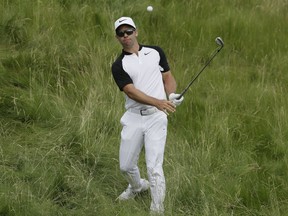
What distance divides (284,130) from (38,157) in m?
2.74

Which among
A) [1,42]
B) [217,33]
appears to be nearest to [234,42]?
[217,33]

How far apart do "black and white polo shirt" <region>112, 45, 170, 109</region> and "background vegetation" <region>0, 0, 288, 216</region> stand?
0.90 m

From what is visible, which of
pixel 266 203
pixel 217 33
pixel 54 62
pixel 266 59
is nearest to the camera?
pixel 266 203

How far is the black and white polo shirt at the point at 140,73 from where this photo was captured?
19.5 ft

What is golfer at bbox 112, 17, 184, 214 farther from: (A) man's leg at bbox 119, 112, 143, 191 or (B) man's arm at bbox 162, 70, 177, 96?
(B) man's arm at bbox 162, 70, 177, 96

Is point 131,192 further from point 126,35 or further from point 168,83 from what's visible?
point 126,35

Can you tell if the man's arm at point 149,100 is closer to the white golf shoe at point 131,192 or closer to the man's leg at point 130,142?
the man's leg at point 130,142

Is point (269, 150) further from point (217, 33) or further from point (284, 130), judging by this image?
point (217, 33)

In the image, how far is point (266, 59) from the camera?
944cm

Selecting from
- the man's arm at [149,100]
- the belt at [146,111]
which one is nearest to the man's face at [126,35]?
the man's arm at [149,100]

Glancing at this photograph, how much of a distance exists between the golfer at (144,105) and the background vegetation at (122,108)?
0.36m

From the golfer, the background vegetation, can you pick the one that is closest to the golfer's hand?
the golfer

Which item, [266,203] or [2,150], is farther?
[2,150]

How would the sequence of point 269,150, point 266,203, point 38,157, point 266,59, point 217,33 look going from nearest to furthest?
point 266,203 < point 38,157 < point 269,150 < point 266,59 < point 217,33
